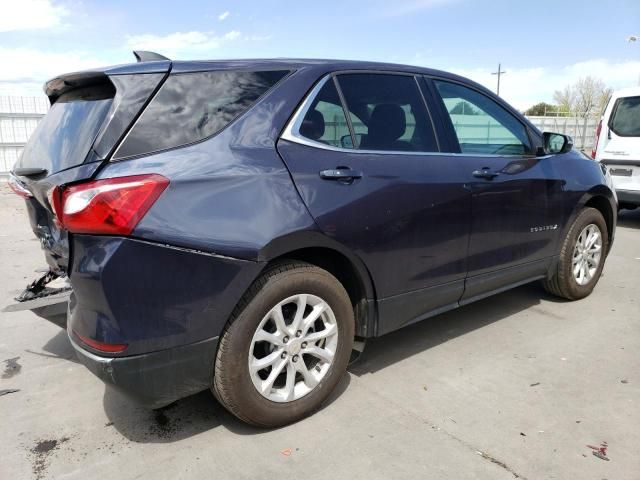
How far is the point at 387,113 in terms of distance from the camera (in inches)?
124

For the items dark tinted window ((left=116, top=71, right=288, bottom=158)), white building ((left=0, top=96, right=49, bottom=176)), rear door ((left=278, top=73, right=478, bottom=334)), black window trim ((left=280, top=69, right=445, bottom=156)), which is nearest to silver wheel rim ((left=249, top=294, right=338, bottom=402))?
rear door ((left=278, top=73, right=478, bottom=334))

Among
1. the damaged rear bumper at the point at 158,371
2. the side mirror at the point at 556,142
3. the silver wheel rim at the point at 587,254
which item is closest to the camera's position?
the damaged rear bumper at the point at 158,371

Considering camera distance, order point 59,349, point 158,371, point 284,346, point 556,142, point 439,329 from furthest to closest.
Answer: point 556,142 < point 439,329 < point 59,349 < point 284,346 < point 158,371

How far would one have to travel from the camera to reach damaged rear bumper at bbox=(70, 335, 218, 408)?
223cm

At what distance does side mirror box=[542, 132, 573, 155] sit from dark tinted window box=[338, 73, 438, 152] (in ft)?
4.69

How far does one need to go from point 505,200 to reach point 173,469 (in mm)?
2630

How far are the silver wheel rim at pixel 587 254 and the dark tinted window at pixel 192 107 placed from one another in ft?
10.5

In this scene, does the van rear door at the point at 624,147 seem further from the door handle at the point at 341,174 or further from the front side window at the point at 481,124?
the door handle at the point at 341,174

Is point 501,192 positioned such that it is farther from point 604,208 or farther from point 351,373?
point 604,208

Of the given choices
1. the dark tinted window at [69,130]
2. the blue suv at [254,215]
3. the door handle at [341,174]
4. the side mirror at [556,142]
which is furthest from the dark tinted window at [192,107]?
the side mirror at [556,142]

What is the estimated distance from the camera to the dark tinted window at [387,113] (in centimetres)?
296

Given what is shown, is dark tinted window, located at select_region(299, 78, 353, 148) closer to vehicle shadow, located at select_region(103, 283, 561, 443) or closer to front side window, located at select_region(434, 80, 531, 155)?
front side window, located at select_region(434, 80, 531, 155)

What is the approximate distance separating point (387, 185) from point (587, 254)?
2.65m

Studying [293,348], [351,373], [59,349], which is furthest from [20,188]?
[351,373]
